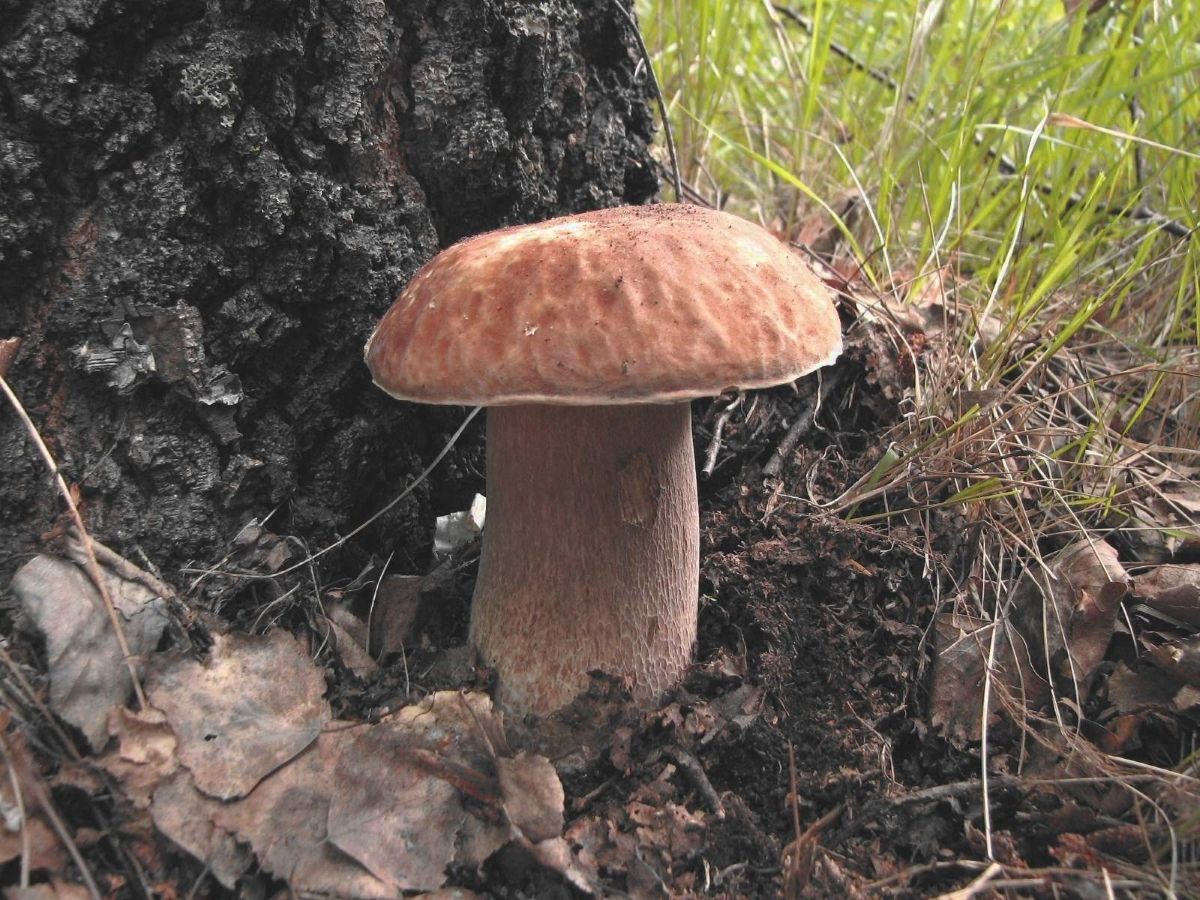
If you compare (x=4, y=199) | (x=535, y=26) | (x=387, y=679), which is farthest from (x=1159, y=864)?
(x=4, y=199)

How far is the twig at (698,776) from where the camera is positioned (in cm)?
143

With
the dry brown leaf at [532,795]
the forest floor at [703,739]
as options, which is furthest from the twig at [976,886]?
the dry brown leaf at [532,795]

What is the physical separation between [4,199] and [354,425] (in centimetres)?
76

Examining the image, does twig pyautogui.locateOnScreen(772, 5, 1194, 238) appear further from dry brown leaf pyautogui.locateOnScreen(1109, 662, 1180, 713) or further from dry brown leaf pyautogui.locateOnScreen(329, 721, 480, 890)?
dry brown leaf pyautogui.locateOnScreen(329, 721, 480, 890)

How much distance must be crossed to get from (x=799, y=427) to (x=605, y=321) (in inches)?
41.3

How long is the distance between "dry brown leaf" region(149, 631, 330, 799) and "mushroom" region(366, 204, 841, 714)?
1.29ft

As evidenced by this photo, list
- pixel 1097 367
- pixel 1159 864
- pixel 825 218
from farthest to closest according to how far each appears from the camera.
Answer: pixel 825 218, pixel 1097 367, pixel 1159 864

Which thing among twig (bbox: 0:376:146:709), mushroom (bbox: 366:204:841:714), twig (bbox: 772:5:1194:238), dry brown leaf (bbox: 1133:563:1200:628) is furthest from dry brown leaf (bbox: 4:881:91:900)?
twig (bbox: 772:5:1194:238)

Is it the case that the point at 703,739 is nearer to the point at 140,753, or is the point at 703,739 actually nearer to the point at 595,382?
the point at 595,382

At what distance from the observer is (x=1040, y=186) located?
271 centimetres

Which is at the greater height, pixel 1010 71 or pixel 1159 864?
pixel 1010 71

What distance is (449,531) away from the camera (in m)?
2.08

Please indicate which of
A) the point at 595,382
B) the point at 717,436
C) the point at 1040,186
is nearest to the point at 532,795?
the point at 595,382

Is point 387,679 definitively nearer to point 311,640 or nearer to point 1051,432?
point 311,640
